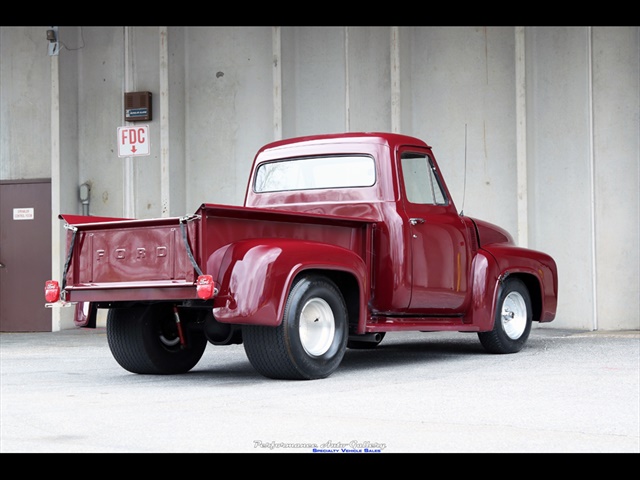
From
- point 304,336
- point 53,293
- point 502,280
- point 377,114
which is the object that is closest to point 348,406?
point 304,336

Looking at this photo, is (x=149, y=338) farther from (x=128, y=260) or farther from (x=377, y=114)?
(x=377, y=114)

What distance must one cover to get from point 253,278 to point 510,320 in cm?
376

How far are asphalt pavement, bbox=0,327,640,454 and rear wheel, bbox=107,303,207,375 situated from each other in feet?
0.56

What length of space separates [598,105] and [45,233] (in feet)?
27.0

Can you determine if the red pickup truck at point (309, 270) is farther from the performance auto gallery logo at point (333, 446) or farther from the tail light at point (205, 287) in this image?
the performance auto gallery logo at point (333, 446)

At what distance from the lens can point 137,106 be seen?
51.5 feet

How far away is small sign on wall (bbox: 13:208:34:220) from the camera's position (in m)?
15.8

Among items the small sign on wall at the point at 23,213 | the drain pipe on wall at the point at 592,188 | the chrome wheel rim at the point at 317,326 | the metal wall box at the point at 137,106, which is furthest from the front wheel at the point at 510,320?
the small sign on wall at the point at 23,213

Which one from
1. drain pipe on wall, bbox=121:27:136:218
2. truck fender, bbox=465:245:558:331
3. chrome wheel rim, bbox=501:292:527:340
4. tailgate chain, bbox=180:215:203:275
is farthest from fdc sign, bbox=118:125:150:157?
tailgate chain, bbox=180:215:203:275

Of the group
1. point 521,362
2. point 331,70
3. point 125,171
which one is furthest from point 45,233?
point 521,362

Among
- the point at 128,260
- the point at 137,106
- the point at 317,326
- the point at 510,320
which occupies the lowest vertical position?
the point at 510,320

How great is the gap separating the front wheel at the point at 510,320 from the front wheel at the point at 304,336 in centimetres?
227

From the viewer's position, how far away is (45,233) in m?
15.8

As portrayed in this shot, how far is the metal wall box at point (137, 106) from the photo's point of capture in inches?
617
